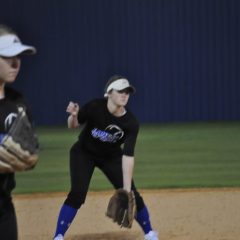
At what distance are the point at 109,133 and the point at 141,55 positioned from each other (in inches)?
489

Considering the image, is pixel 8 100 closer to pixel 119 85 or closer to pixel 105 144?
pixel 119 85

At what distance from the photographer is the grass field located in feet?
30.3

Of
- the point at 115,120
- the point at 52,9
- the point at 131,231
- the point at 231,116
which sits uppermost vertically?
the point at 115,120

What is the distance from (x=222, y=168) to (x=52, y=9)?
865 centimetres

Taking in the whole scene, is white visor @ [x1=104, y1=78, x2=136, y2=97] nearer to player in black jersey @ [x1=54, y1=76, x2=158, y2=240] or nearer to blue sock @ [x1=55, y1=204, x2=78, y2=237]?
player in black jersey @ [x1=54, y1=76, x2=158, y2=240]

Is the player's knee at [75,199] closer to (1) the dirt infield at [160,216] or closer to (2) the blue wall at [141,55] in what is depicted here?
(1) the dirt infield at [160,216]

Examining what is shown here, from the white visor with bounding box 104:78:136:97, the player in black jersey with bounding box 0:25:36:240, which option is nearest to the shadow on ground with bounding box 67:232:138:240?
the white visor with bounding box 104:78:136:97

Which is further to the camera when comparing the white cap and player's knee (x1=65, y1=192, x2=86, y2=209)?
player's knee (x1=65, y1=192, x2=86, y2=209)

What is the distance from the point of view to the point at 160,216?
23.1 ft

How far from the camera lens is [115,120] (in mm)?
5379

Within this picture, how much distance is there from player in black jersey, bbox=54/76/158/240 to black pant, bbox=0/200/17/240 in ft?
6.14

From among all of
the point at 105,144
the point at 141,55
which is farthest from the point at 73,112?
the point at 141,55

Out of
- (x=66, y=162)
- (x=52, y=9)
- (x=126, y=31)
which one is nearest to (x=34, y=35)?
(x=52, y=9)

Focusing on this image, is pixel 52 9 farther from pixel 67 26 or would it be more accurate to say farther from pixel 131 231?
pixel 131 231
